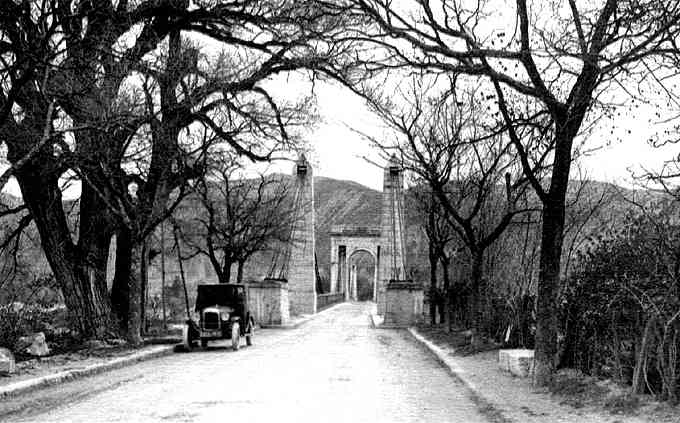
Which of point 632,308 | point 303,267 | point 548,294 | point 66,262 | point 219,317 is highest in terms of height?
point 303,267

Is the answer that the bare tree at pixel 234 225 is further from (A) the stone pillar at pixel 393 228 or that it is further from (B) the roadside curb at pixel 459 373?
(B) the roadside curb at pixel 459 373

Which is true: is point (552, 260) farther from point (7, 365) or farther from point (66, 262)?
point (66, 262)

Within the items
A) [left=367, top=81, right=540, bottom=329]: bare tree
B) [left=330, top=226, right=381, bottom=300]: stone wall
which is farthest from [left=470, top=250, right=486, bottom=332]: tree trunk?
[left=330, top=226, right=381, bottom=300]: stone wall

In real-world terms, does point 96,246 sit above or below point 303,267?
below

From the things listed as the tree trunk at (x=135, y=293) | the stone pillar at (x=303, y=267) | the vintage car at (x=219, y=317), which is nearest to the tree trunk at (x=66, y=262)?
the tree trunk at (x=135, y=293)

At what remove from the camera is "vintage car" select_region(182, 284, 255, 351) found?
73.0 ft

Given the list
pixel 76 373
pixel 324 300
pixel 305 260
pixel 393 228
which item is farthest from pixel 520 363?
pixel 324 300

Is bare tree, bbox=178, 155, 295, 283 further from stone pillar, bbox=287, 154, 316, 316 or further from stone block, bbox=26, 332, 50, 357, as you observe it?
stone block, bbox=26, 332, 50, 357

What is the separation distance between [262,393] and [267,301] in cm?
2771

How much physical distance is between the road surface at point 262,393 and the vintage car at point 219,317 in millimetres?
3225

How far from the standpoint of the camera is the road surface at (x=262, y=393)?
369 inches

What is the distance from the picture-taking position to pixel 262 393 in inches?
456

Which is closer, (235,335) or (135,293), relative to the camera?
(135,293)

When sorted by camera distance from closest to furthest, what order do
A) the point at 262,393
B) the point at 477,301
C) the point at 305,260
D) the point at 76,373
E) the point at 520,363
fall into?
the point at 262,393, the point at 520,363, the point at 76,373, the point at 477,301, the point at 305,260
